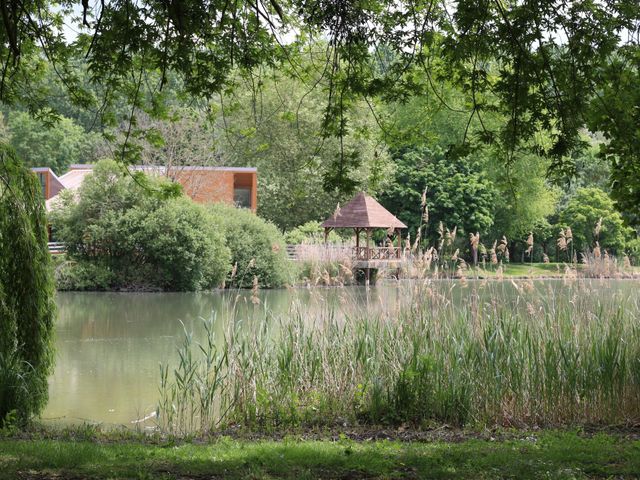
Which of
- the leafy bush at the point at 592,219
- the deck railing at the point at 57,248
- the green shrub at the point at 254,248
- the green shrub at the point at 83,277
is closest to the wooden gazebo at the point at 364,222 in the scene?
the green shrub at the point at 254,248

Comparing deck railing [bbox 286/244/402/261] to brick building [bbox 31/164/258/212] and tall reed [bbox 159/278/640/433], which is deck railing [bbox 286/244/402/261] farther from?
tall reed [bbox 159/278/640/433]

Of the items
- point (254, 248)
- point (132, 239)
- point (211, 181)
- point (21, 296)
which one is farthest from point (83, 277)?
point (21, 296)

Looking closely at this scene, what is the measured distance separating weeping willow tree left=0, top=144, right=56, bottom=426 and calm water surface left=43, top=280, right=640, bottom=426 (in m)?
1.34

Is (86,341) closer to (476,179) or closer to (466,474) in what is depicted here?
(466,474)

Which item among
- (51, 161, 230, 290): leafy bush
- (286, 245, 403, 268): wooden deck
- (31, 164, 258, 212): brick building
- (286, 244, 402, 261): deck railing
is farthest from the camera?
(31, 164, 258, 212): brick building

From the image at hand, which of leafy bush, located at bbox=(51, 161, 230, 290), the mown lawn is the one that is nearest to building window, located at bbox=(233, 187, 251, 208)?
leafy bush, located at bbox=(51, 161, 230, 290)

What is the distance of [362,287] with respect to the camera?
26.6 meters

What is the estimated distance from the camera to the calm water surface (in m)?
8.62

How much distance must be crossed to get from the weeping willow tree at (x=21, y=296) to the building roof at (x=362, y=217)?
70.9ft

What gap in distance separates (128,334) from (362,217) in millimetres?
14636

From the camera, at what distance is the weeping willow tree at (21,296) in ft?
23.1

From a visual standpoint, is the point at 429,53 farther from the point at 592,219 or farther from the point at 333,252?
the point at 592,219

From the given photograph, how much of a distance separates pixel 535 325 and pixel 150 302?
16.1m

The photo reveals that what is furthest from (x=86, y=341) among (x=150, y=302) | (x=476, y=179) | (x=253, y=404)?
(x=476, y=179)
